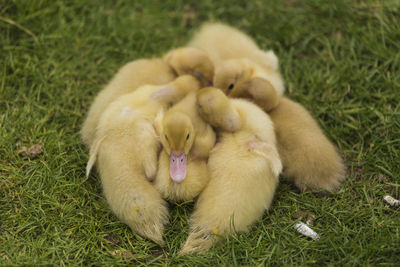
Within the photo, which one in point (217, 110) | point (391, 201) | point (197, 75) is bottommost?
point (391, 201)

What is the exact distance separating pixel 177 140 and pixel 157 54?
1.86 metres

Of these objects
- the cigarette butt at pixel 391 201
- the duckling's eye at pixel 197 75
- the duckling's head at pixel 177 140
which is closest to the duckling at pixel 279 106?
the duckling's eye at pixel 197 75

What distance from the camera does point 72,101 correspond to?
4047mm

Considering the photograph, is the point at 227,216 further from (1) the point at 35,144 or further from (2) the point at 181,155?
(1) the point at 35,144

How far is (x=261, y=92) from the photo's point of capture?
353 cm

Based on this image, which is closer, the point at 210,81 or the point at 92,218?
the point at 92,218

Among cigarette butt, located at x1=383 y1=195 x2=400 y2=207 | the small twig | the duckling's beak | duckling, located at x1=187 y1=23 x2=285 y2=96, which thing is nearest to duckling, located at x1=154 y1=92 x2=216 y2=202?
the duckling's beak

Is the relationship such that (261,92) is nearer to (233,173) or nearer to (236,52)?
(236,52)

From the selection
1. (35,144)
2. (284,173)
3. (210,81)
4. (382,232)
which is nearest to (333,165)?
(284,173)

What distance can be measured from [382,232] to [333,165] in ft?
2.05

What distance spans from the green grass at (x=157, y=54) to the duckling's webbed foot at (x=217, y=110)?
2.06 ft

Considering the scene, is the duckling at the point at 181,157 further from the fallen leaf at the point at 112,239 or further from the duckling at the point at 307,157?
the duckling at the point at 307,157

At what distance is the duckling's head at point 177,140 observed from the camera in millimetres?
2941

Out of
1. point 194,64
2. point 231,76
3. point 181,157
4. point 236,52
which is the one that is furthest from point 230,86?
point 181,157
